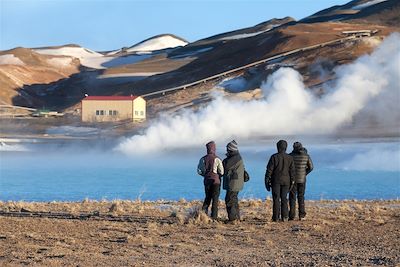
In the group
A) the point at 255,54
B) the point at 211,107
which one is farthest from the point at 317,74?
the point at 255,54

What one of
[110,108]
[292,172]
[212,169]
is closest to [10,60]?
[110,108]

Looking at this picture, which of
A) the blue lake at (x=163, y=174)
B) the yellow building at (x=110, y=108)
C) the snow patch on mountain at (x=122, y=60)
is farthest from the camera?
the snow patch on mountain at (x=122, y=60)

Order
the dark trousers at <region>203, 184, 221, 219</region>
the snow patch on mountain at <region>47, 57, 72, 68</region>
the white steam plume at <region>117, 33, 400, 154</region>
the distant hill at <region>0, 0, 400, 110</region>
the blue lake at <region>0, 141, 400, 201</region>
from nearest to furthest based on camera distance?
the dark trousers at <region>203, 184, 221, 219</region> < the blue lake at <region>0, 141, 400, 201</region> < the white steam plume at <region>117, 33, 400, 154</region> < the distant hill at <region>0, 0, 400, 110</region> < the snow patch on mountain at <region>47, 57, 72, 68</region>

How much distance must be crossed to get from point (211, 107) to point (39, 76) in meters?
80.6

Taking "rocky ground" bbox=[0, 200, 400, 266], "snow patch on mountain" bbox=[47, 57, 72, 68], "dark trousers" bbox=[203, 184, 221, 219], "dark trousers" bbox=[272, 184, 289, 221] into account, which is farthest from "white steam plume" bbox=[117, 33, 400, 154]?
"snow patch on mountain" bbox=[47, 57, 72, 68]

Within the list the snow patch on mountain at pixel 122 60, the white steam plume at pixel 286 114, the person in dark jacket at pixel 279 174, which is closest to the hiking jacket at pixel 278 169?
the person in dark jacket at pixel 279 174

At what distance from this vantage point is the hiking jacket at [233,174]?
49.0 ft

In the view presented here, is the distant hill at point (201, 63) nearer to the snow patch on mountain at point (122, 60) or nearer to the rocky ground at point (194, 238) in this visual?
the snow patch on mountain at point (122, 60)

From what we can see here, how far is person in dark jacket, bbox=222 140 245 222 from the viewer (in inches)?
587

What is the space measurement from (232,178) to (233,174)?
0.22 ft

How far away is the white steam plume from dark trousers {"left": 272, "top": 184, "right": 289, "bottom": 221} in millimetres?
40899

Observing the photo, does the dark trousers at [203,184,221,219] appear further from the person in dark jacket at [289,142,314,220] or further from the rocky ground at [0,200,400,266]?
the person in dark jacket at [289,142,314,220]

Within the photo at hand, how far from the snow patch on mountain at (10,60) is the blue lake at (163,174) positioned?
92359 millimetres

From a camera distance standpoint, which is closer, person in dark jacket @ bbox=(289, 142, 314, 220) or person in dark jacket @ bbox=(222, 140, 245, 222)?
person in dark jacket @ bbox=(222, 140, 245, 222)
